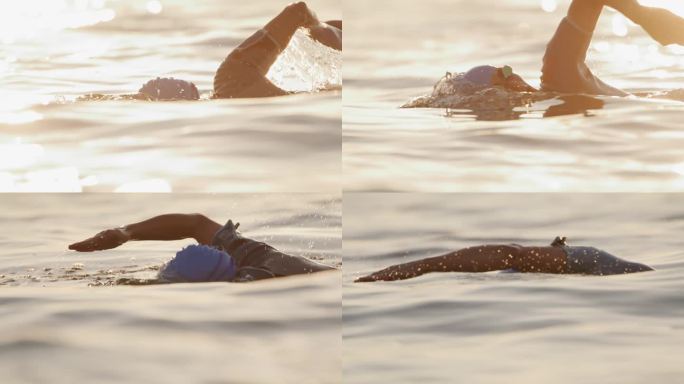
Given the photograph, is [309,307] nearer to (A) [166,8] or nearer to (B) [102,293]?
(B) [102,293]

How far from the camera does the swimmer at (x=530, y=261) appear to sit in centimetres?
870

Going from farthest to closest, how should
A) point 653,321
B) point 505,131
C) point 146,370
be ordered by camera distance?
point 505,131 → point 653,321 → point 146,370

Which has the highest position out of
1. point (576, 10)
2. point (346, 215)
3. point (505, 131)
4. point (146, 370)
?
point (576, 10)

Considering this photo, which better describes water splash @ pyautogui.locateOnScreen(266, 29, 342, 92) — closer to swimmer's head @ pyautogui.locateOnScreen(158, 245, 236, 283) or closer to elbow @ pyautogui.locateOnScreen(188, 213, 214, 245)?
elbow @ pyautogui.locateOnScreen(188, 213, 214, 245)

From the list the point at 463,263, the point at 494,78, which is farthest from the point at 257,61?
the point at 463,263

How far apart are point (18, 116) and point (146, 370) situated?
14.9 ft

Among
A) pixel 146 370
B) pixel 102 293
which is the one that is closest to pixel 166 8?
pixel 102 293

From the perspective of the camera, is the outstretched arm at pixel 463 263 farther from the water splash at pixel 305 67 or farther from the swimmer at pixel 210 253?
the water splash at pixel 305 67

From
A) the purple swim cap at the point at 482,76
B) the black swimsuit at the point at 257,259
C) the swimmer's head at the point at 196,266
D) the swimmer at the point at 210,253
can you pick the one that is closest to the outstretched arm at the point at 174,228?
the swimmer at the point at 210,253

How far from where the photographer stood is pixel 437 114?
10.5 meters

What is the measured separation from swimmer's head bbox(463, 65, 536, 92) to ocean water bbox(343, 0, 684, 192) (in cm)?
31

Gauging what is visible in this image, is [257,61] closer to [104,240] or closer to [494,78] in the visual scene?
[494,78]

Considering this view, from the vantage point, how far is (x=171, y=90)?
1100 cm

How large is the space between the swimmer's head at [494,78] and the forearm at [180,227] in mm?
2947
